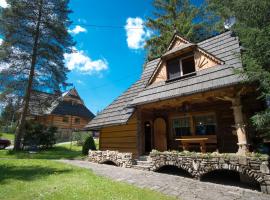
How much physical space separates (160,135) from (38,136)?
1419 cm

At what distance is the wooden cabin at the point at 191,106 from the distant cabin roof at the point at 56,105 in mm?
8070

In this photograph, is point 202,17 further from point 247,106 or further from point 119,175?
point 119,175

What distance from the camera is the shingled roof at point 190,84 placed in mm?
8023

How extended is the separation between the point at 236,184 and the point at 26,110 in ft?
53.7

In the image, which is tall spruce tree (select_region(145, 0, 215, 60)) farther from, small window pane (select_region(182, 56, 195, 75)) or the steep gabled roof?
small window pane (select_region(182, 56, 195, 75))

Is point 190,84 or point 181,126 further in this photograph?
point 181,126

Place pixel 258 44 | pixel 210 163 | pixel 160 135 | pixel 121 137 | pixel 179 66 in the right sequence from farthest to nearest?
pixel 121 137, pixel 160 135, pixel 179 66, pixel 210 163, pixel 258 44

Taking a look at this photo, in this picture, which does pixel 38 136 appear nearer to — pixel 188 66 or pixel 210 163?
pixel 188 66

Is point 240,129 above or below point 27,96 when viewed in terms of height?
below

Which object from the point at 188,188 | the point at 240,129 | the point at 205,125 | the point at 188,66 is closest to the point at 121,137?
the point at 205,125

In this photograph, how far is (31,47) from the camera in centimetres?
1839

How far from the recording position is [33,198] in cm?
502

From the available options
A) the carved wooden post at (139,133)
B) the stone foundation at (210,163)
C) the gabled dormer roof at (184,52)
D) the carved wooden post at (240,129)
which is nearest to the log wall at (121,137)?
the carved wooden post at (139,133)

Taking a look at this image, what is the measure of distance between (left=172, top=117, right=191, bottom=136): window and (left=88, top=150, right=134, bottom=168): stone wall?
2953mm
